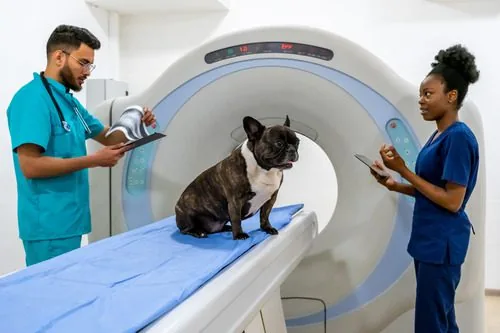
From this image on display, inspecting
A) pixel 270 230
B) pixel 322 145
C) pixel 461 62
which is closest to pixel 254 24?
pixel 322 145

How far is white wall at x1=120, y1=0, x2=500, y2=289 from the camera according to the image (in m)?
2.91

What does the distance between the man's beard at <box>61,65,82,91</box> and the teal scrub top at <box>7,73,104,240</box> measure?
2 cm

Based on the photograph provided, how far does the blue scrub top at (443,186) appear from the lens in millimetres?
1313

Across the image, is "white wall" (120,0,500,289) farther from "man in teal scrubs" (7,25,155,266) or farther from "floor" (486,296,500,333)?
"man in teal scrubs" (7,25,155,266)

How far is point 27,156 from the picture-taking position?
56.5 inches

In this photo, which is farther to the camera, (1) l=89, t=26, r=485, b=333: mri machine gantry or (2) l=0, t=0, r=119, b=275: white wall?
(2) l=0, t=0, r=119, b=275: white wall

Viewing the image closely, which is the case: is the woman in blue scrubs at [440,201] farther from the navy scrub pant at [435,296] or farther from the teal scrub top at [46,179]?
the teal scrub top at [46,179]

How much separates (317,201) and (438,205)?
1.92m

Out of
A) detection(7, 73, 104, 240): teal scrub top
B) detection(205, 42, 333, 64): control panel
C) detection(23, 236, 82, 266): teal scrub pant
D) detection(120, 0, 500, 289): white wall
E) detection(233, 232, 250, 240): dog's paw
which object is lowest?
detection(23, 236, 82, 266): teal scrub pant

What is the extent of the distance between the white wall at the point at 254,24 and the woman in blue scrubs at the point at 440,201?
5.33 ft

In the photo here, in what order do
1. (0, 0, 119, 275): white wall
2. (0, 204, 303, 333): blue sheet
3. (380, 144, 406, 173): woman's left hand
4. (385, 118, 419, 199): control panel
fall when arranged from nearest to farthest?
(0, 204, 303, 333): blue sheet → (380, 144, 406, 173): woman's left hand → (385, 118, 419, 199): control panel → (0, 0, 119, 275): white wall

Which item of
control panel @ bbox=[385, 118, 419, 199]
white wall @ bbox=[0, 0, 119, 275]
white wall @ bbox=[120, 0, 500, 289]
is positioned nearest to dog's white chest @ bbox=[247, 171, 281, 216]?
control panel @ bbox=[385, 118, 419, 199]

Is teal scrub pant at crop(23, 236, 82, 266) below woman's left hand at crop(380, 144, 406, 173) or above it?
below

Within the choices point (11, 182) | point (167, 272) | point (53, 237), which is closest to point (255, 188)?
point (167, 272)
